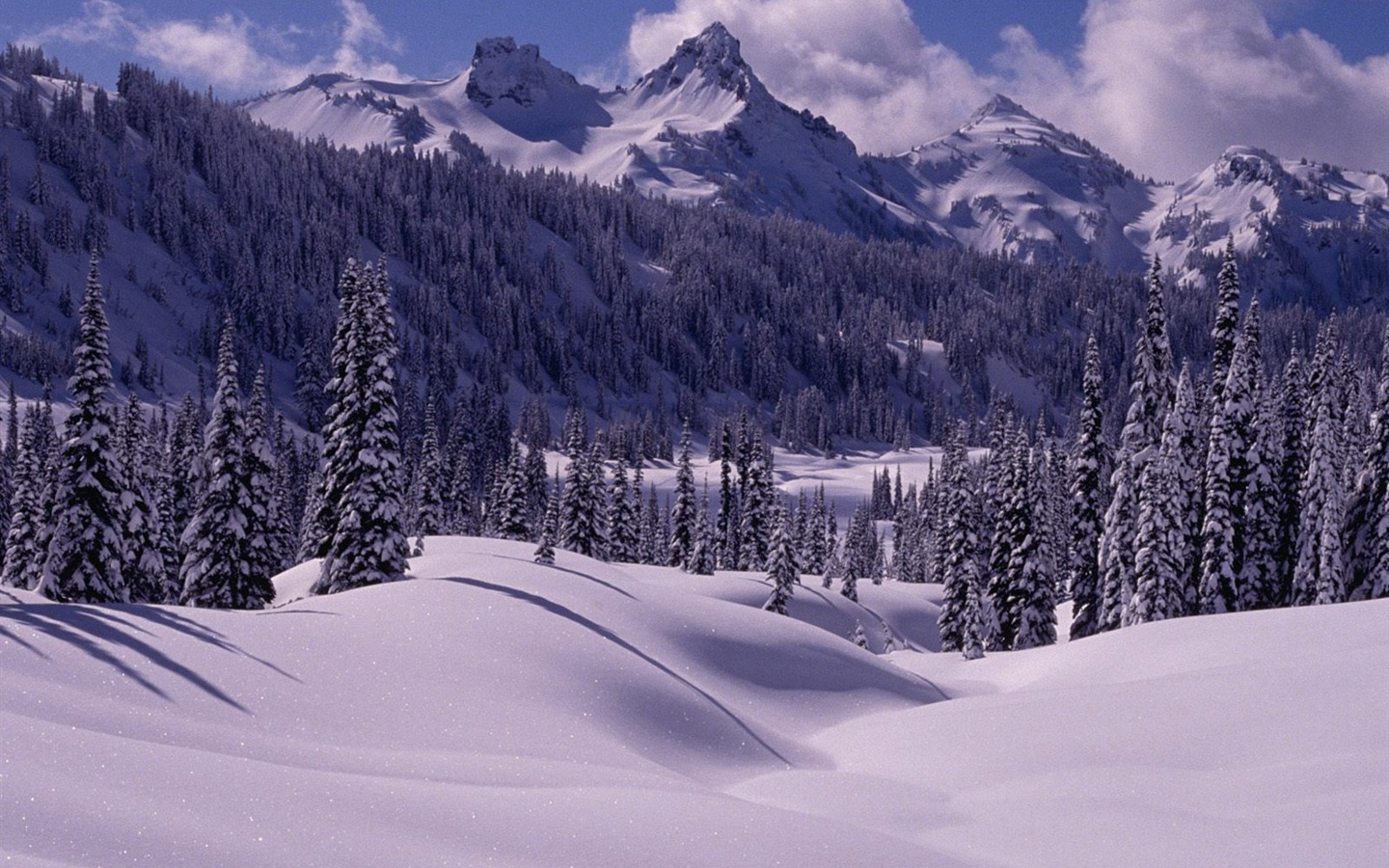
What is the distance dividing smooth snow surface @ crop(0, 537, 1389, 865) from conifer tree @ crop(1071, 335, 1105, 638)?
1955 cm

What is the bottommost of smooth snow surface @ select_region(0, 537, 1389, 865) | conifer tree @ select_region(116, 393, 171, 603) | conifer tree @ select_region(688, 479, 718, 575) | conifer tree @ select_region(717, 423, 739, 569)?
smooth snow surface @ select_region(0, 537, 1389, 865)

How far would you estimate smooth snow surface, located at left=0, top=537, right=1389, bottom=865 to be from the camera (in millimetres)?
8461

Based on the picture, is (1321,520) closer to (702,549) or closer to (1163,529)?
(1163,529)

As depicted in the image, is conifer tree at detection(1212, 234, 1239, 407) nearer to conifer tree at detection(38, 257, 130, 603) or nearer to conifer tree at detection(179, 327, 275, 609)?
conifer tree at detection(179, 327, 275, 609)

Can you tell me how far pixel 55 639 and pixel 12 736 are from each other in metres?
4.93

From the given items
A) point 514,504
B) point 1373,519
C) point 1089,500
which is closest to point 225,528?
point 514,504

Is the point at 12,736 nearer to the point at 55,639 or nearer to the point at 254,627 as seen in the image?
the point at 55,639

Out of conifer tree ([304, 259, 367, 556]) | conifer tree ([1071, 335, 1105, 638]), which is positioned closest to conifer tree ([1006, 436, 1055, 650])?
conifer tree ([1071, 335, 1105, 638])

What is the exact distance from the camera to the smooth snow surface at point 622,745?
8.46 m

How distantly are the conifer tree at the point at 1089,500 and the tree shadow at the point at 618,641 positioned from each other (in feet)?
91.5

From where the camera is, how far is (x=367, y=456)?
32625mm

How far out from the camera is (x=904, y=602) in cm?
7612

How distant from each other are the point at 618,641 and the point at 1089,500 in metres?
31.6

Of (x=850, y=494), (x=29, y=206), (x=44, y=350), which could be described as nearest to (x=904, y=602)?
(x=850, y=494)
